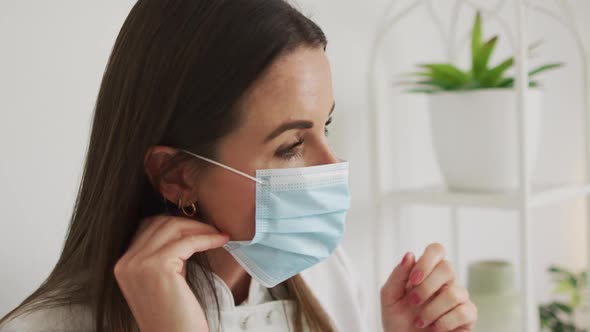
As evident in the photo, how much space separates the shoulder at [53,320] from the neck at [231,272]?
234 mm

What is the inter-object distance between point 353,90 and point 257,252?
0.91 metres

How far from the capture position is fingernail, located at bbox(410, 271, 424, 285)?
1.06 meters

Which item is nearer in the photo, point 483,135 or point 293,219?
point 293,219

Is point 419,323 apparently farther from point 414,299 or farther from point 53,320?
point 53,320

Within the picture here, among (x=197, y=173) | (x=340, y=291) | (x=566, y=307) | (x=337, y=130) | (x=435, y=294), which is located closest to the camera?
(x=197, y=173)

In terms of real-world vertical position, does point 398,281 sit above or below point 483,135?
below

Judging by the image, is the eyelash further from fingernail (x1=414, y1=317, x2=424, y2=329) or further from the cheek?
fingernail (x1=414, y1=317, x2=424, y2=329)

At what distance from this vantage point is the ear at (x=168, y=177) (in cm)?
97

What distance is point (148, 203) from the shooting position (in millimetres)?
1022

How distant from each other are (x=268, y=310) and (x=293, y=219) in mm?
241

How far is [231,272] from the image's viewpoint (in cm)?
112

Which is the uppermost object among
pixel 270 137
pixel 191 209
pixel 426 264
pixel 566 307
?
pixel 270 137

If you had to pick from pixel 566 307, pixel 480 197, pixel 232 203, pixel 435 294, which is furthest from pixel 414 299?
pixel 566 307

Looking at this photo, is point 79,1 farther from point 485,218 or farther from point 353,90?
point 485,218
